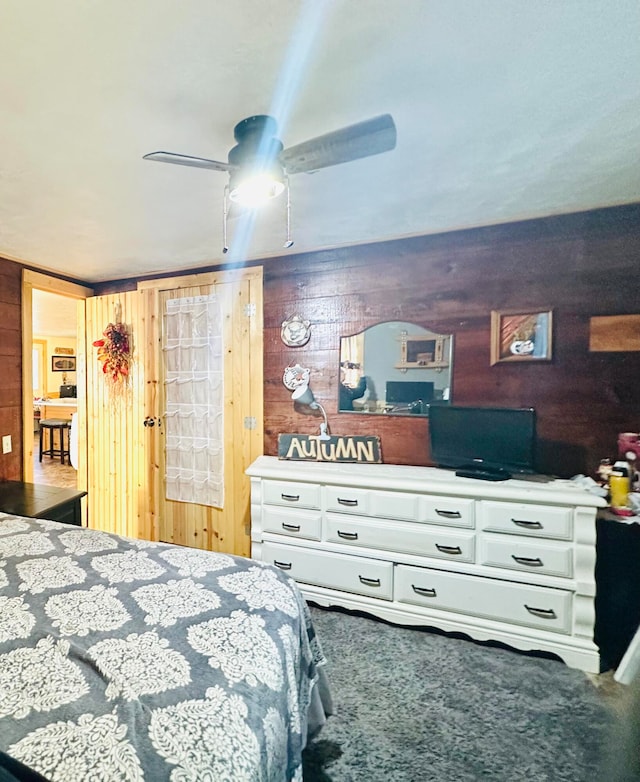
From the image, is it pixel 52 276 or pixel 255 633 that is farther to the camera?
pixel 52 276

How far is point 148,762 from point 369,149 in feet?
5.50

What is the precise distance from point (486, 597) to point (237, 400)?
86.2 inches

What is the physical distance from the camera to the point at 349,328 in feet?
8.95

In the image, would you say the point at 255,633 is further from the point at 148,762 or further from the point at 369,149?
the point at 369,149

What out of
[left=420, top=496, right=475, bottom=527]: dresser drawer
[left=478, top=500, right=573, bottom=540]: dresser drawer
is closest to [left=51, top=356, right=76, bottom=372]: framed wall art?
[left=420, top=496, right=475, bottom=527]: dresser drawer

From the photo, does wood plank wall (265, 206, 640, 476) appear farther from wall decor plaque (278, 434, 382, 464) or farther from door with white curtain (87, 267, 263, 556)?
door with white curtain (87, 267, 263, 556)

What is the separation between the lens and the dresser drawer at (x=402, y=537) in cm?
210

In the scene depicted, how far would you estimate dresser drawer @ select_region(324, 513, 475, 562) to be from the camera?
2100mm

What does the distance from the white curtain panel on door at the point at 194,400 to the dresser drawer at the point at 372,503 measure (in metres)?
1.15

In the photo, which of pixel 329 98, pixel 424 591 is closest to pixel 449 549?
pixel 424 591

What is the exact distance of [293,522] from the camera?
2459mm

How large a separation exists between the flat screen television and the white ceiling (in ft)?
4.00

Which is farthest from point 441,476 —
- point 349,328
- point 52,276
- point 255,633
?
point 52,276

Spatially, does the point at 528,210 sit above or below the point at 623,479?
above
